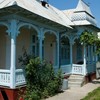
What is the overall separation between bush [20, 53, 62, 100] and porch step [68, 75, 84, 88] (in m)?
3.35

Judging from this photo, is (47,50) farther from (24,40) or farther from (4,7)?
(4,7)

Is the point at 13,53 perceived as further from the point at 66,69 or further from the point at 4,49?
the point at 66,69

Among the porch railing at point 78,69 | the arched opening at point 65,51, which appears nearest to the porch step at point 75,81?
the porch railing at point 78,69

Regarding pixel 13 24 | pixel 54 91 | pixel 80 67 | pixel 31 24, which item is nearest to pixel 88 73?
pixel 80 67

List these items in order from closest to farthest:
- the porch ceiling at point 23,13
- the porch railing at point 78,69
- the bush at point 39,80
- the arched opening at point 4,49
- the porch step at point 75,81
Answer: the porch ceiling at point 23,13 → the bush at point 39,80 → the arched opening at point 4,49 → the porch step at point 75,81 → the porch railing at point 78,69

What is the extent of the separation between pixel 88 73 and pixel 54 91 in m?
6.14

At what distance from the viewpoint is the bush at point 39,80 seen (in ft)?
40.3

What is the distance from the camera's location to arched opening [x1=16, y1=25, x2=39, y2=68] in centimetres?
1468

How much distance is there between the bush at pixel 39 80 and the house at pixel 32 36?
47 centimetres

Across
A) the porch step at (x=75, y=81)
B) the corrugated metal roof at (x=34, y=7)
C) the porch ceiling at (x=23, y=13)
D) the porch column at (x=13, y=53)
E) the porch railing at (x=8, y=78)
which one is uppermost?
the corrugated metal roof at (x=34, y=7)

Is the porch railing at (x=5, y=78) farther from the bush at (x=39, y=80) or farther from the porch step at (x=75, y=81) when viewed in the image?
the porch step at (x=75, y=81)

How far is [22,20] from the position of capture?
1241 centimetres

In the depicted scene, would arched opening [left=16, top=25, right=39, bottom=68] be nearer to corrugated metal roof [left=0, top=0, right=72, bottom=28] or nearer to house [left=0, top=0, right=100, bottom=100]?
house [left=0, top=0, right=100, bottom=100]

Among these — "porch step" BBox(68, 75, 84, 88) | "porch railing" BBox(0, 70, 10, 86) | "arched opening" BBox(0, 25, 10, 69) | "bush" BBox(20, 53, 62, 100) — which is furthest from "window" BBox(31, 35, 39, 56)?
"porch railing" BBox(0, 70, 10, 86)
